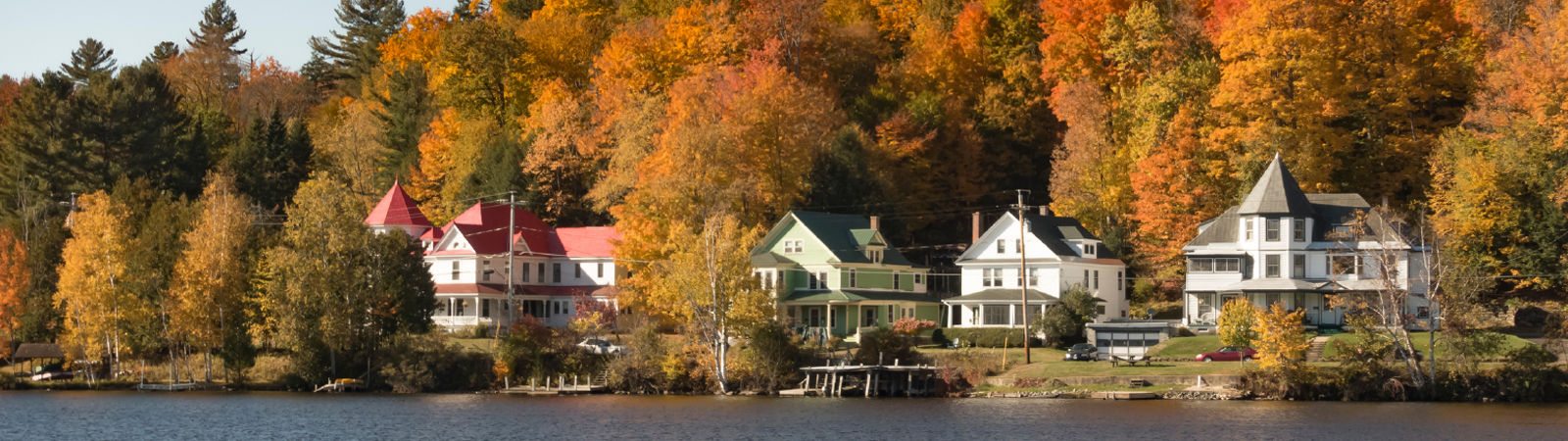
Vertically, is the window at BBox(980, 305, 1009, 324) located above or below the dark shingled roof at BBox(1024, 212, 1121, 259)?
below

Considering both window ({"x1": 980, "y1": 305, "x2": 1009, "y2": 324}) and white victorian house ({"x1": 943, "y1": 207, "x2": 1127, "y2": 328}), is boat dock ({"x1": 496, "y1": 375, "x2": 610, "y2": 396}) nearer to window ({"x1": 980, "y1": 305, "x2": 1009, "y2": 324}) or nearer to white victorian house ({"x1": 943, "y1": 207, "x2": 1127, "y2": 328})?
white victorian house ({"x1": 943, "y1": 207, "x2": 1127, "y2": 328})

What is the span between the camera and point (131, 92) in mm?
96812

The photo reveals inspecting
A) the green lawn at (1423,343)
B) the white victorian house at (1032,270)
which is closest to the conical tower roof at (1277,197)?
the green lawn at (1423,343)

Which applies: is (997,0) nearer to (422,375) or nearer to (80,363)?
(422,375)

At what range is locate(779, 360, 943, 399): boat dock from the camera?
66.8 m

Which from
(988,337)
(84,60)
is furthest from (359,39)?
(988,337)

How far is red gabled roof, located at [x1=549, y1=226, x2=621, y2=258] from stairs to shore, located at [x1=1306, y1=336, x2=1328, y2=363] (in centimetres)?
3907

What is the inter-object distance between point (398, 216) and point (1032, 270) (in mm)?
38192

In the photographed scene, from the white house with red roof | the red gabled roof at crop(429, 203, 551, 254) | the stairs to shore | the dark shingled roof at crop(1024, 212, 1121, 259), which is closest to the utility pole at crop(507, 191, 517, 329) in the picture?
the red gabled roof at crop(429, 203, 551, 254)

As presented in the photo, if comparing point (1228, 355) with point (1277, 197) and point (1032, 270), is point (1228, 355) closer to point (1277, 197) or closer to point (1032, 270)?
point (1277, 197)

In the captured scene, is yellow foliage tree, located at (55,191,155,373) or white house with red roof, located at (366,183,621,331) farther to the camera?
white house with red roof, located at (366,183,621,331)

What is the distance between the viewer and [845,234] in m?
85.4

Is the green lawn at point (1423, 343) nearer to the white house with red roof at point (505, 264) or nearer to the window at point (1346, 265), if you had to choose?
the window at point (1346, 265)

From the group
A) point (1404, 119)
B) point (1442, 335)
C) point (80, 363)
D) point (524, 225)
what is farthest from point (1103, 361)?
point (80, 363)
